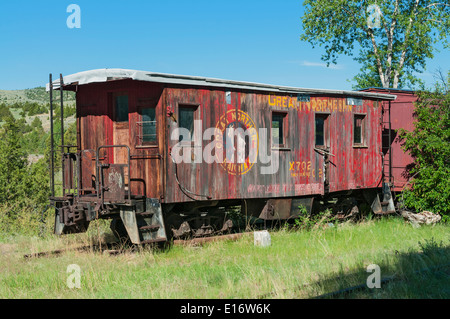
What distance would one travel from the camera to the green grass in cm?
652

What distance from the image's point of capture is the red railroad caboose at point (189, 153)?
938cm

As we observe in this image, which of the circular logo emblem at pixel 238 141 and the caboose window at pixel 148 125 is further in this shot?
the circular logo emblem at pixel 238 141

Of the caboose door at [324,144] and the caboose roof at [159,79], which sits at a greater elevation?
the caboose roof at [159,79]

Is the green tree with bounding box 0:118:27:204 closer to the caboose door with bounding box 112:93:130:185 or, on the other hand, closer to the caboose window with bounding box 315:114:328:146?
the caboose door with bounding box 112:93:130:185

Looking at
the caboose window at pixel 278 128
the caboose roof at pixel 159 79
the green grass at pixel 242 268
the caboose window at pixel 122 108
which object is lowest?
the green grass at pixel 242 268

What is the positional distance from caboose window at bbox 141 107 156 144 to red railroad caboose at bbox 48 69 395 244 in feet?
0.07

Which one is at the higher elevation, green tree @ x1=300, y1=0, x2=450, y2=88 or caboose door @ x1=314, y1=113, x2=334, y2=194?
green tree @ x1=300, y1=0, x2=450, y2=88

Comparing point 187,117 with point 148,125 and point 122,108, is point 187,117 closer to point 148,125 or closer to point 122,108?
point 148,125

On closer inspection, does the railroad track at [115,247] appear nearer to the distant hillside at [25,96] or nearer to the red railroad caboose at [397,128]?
the red railroad caboose at [397,128]

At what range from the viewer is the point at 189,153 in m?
9.76

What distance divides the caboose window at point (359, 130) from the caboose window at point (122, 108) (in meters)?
6.61

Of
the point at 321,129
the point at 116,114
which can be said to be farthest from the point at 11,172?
the point at 321,129

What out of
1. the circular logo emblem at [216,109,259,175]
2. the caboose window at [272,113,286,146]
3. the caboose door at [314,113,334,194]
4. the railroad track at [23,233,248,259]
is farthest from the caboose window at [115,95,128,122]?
the caboose door at [314,113,334,194]

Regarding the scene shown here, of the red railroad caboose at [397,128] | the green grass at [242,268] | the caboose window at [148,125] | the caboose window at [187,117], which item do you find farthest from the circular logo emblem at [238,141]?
the red railroad caboose at [397,128]
